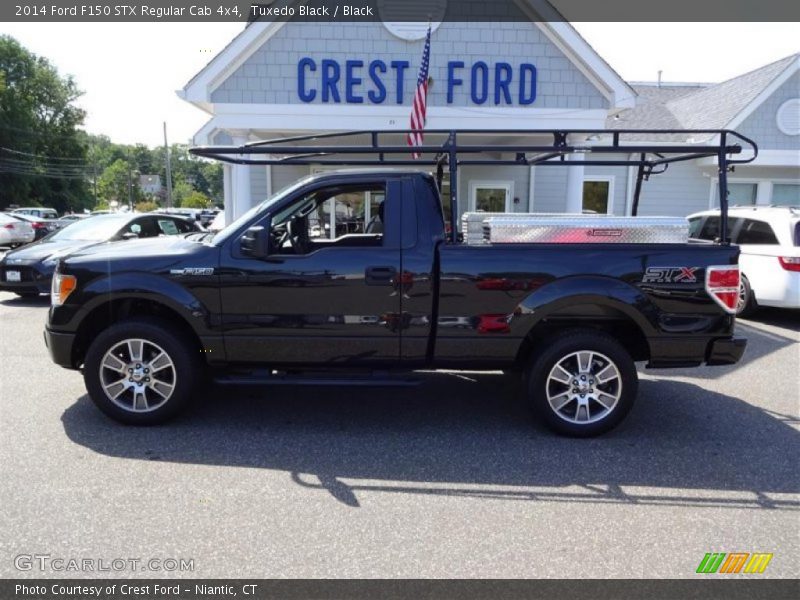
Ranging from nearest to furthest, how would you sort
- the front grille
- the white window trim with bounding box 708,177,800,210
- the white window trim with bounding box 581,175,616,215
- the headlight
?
the headlight → the front grille → the white window trim with bounding box 581,175,616,215 → the white window trim with bounding box 708,177,800,210

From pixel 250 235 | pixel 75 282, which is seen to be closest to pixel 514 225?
pixel 250 235

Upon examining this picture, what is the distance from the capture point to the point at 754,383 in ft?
20.2

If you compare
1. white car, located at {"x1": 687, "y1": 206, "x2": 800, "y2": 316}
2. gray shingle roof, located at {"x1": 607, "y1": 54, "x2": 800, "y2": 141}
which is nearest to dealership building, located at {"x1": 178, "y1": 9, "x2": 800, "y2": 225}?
white car, located at {"x1": 687, "y1": 206, "x2": 800, "y2": 316}

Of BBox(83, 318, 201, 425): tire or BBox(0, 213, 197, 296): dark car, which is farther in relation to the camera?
BBox(0, 213, 197, 296): dark car

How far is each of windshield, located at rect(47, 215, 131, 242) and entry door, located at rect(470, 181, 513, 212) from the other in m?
7.41

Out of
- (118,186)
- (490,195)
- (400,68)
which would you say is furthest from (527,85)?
(118,186)

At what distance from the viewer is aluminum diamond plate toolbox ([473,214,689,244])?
15.0 feet

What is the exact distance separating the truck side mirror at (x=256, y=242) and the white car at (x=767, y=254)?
6.80 m

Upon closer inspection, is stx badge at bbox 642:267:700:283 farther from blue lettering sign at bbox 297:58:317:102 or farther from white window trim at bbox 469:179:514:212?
white window trim at bbox 469:179:514:212

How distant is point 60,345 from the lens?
4.72 m

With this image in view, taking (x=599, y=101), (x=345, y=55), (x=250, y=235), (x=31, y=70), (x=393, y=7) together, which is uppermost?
A: (x=31, y=70)

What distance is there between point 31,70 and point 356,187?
66168mm

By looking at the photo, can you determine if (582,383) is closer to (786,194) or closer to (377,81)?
(377,81)

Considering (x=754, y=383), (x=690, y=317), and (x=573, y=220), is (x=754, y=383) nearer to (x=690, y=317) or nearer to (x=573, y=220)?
(x=690, y=317)
